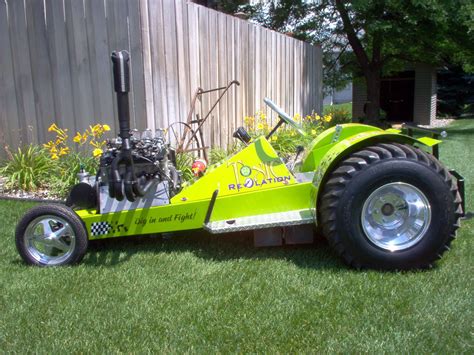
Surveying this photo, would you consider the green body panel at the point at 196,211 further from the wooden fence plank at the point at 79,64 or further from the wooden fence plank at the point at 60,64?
the wooden fence plank at the point at 60,64

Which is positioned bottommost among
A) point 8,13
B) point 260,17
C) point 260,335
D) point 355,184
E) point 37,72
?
point 260,335

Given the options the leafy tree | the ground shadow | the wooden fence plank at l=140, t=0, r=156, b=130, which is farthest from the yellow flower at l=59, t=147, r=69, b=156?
the leafy tree

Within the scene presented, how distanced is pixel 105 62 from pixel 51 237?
3218mm

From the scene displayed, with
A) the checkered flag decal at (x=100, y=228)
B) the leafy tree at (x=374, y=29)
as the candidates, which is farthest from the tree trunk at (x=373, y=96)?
the checkered flag decal at (x=100, y=228)

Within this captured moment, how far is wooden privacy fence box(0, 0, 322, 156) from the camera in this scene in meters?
5.98

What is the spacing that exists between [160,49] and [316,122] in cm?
613

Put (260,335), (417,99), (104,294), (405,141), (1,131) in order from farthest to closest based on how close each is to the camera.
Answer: (417,99)
(1,131)
(405,141)
(104,294)
(260,335)

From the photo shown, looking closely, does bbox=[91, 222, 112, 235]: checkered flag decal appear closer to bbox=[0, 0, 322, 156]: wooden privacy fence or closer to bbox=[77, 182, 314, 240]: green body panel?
bbox=[77, 182, 314, 240]: green body panel

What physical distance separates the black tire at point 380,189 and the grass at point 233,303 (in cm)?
14

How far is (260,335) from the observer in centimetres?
265

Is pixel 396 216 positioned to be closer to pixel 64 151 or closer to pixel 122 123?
pixel 122 123

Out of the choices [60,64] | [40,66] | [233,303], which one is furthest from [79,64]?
[233,303]

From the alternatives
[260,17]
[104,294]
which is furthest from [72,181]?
Answer: [260,17]

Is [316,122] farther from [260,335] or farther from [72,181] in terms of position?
[260,335]
